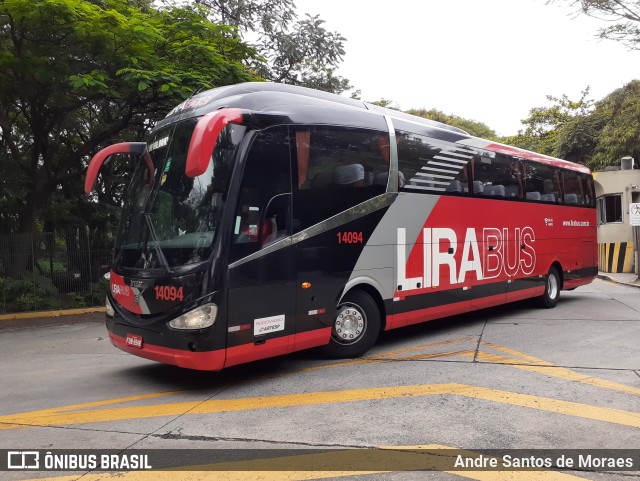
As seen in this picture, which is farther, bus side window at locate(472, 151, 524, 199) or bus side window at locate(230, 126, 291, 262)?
bus side window at locate(472, 151, 524, 199)

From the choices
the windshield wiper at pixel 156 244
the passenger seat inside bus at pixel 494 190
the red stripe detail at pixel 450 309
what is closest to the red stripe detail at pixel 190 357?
the windshield wiper at pixel 156 244

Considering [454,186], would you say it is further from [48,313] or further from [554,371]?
[48,313]

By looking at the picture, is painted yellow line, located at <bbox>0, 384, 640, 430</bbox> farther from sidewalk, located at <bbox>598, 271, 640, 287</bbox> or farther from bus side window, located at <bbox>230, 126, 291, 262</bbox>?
sidewalk, located at <bbox>598, 271, 640, 287</bbox>

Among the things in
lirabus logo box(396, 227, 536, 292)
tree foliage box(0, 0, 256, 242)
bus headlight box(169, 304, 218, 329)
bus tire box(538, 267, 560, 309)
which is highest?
tree foliage box(0, 0, 256, 242)

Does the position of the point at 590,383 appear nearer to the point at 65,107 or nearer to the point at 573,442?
the point at 573,442

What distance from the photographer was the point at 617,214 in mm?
24500

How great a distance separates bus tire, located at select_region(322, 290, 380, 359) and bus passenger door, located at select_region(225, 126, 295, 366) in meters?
1.01

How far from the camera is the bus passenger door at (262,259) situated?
18.7 feet

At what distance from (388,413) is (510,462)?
4.32 feet

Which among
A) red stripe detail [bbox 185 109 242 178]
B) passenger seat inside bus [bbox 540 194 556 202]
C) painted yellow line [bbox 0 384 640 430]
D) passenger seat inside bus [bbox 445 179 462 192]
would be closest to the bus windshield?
red stripe detail [bbox 185 109 242 178]

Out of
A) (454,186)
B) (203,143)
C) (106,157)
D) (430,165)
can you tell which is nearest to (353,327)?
(430,165)

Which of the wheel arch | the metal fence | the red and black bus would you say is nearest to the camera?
the red and black bus

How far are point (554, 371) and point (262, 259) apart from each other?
374cm

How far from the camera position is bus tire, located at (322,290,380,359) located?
711 cm
